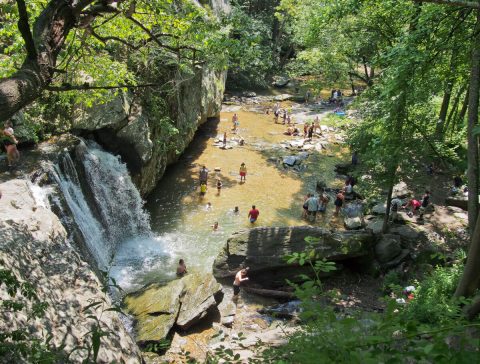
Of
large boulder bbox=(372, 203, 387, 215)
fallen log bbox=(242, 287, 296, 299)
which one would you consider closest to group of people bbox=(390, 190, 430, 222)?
large boulder bbox=(372, 203, 387, 215)

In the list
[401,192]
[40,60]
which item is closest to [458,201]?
[401,192]

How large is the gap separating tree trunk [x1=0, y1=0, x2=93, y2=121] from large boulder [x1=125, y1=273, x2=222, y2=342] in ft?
24.2

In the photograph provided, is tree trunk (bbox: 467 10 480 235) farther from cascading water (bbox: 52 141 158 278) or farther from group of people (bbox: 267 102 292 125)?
group of people (bbox: 267 102 292 125)

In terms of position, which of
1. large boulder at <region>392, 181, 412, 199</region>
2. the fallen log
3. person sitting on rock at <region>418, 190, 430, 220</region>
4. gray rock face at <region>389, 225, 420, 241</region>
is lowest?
the fallen log

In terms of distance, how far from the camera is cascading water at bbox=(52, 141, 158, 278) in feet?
37.4

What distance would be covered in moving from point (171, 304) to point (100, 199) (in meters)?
4.97

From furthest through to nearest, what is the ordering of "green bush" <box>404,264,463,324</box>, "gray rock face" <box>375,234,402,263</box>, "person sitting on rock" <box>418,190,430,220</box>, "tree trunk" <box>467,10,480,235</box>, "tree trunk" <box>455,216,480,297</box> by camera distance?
"person sitting on rock" <box>418,190,430,220</box> < "gray rock face" <box>375,234,402,263</box> < "green bush" <box>404,264,463,324</box> < "tree trunk" <box>467,10,480,235</box> < "tree trunk" <box>455,216,480,297</box>

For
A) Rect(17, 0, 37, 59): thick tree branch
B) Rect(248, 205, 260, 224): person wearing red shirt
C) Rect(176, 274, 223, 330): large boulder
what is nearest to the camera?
Rect(17, 0, 37, 59): thick tree branch

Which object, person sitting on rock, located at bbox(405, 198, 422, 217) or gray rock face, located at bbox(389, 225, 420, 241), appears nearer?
gray rock face, located at bbox(389, 225, 420, 241)

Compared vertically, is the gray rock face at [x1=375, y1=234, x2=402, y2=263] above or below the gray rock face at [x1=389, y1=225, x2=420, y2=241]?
below

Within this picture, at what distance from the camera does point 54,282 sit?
655 cm

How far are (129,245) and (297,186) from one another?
9196mm

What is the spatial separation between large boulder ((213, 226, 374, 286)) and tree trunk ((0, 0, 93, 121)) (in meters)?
9.53

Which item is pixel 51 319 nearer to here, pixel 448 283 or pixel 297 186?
pixel 448 283
